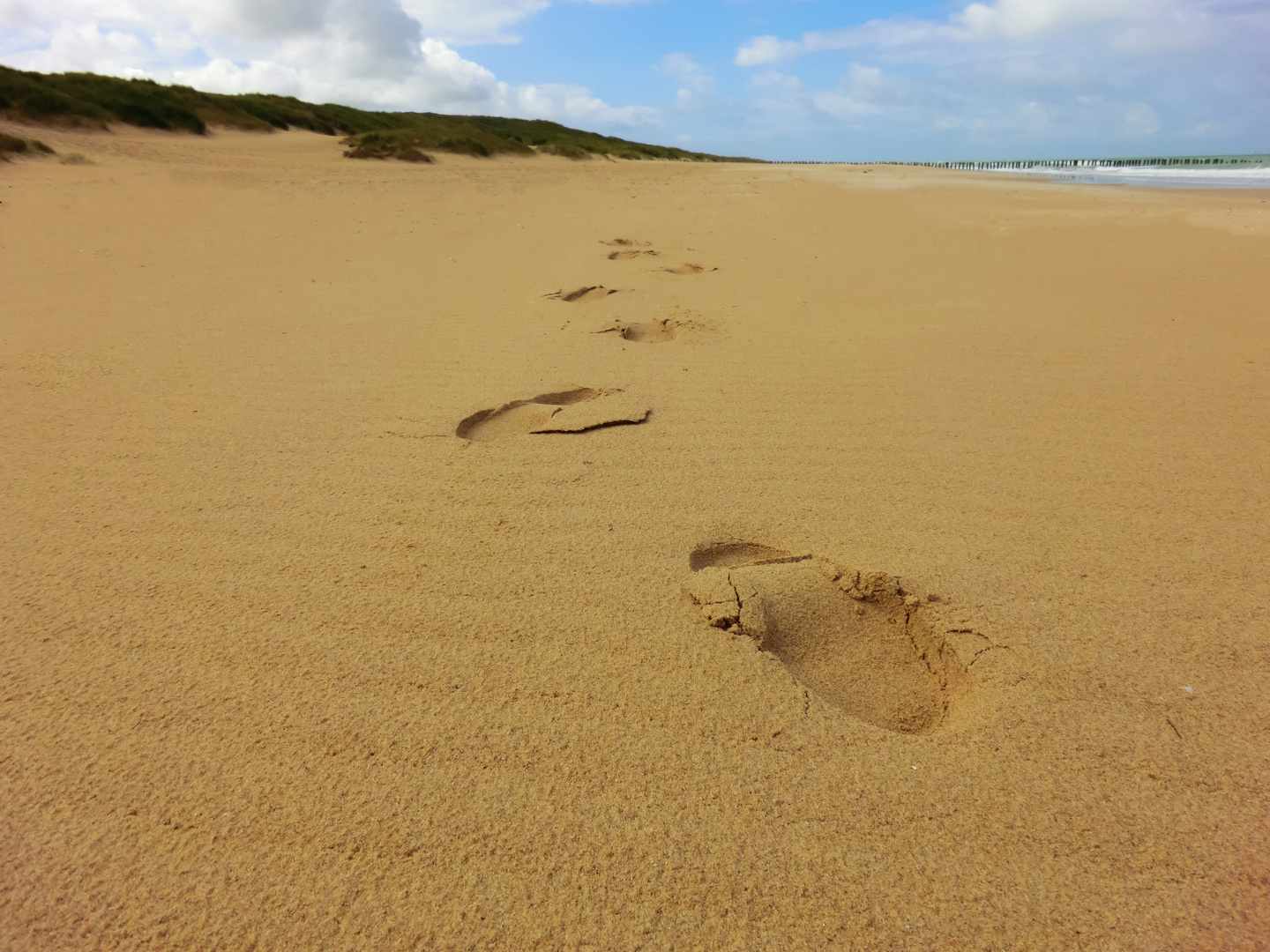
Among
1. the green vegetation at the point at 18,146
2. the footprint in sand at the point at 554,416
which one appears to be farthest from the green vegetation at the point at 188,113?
the footprint in sand at the point at 554,416

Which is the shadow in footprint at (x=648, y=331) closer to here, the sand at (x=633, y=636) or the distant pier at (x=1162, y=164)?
the sand at (x=633, y=636)

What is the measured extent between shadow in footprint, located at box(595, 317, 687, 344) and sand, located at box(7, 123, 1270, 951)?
0.04m

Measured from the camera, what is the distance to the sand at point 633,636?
842 mm

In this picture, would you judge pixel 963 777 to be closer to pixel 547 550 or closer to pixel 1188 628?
pixel 1188 628

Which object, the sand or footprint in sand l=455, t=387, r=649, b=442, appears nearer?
the sand

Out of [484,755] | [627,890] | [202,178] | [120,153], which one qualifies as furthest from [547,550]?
[120,153]

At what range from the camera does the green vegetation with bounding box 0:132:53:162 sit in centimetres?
656

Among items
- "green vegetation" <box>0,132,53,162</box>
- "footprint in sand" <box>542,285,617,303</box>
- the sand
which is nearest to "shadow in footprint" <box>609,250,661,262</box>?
"footprint in sand" <box>542,285,617,303</box>

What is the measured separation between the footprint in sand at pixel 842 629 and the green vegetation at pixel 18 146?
335 inches

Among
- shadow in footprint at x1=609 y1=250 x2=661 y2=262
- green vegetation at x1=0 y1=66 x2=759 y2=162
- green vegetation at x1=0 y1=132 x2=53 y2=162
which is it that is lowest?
shadow in footprint at x1=609 y1=250 x2=661 y2=262

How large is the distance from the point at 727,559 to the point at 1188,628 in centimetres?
84

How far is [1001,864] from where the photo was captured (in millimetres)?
875

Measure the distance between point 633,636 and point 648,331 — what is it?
199 cm

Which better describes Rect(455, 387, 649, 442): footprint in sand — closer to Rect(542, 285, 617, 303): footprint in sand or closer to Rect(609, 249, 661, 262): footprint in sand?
Rect(542, 285, 617, 303): footprint in sand
